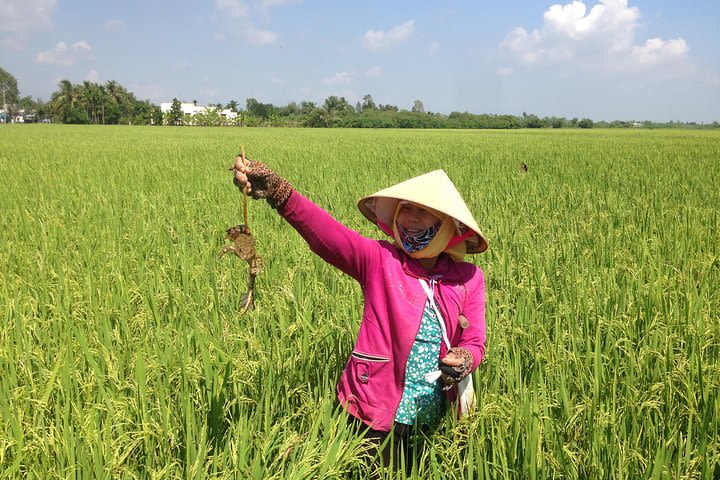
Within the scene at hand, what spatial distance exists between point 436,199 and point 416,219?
11cm

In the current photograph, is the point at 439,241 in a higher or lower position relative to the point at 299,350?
higher

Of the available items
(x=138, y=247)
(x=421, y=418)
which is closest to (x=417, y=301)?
(x=421, y=418)

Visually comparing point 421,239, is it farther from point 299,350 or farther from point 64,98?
point 64,98

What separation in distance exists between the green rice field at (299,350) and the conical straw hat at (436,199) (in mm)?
434

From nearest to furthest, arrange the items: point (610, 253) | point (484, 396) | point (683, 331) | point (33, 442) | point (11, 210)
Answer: point (33, 442), point (484, 396), point (683, 331), point (610, 253), point (11, 210)

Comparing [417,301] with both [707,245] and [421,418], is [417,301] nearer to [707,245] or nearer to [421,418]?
[421,418]

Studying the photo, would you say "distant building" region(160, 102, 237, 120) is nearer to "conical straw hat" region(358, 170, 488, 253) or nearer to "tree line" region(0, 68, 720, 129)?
"tree line" region(0, 68, 720, 129)

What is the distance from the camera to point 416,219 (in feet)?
5.21

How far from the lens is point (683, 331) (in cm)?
218

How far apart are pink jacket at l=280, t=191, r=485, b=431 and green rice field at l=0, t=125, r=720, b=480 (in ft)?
0.37

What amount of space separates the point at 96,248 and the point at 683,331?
3143 mm

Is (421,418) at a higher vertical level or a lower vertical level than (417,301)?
lower

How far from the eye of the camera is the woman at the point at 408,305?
1514mm

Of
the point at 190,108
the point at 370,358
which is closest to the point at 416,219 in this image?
the point at 370,358
